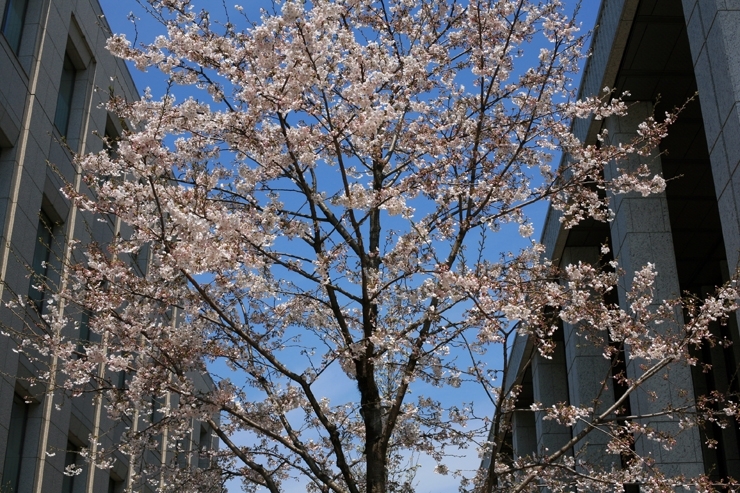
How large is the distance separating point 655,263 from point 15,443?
13064mm

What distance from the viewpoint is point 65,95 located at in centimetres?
2223

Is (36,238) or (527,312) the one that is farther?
(36,238)

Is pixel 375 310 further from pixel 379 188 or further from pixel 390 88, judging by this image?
pixel 390 88

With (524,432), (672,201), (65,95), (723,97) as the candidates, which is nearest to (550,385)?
(524,432)

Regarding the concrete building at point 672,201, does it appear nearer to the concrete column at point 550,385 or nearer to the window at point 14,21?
the concrete column at point 550,385

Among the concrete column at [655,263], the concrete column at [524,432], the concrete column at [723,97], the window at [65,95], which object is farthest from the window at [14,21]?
the concrete column at [524,432]

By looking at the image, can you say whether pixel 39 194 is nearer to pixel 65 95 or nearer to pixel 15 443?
pixel 65 95

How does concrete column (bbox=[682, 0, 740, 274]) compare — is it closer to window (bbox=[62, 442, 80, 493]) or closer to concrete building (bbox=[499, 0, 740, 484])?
concrete building (bbox=[499, 0, 740, 484])

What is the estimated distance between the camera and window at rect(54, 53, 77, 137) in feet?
71.1

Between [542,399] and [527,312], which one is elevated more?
[542,399]

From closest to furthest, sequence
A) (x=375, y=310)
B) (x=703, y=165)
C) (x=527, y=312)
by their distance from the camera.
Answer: (x=527, y=312)
(x=375, y=310)
(x=703, y=165)

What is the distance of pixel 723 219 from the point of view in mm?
11273

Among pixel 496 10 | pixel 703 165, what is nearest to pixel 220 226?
pixel 496 10

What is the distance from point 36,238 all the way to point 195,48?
10.2m
